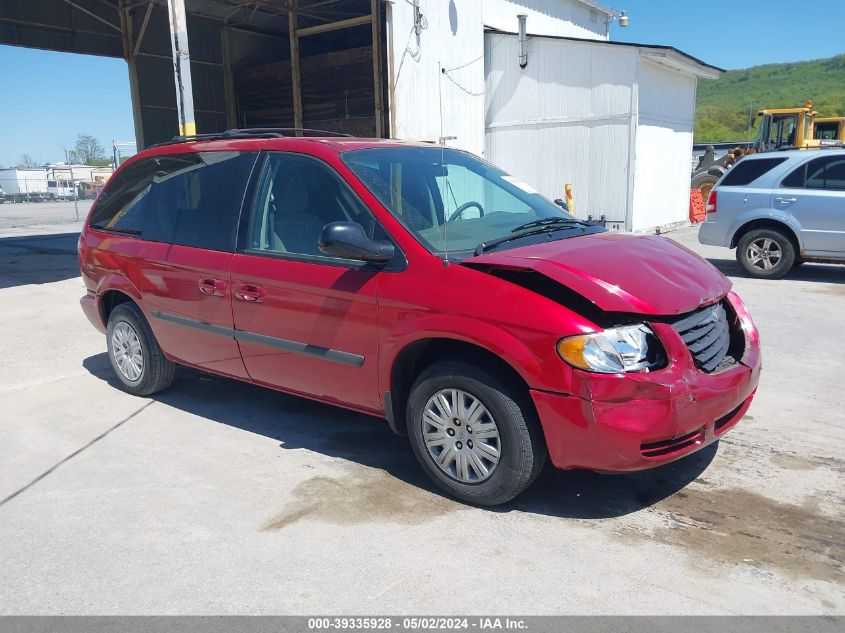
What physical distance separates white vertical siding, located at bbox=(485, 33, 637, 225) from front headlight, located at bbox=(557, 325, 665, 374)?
41.9 feet

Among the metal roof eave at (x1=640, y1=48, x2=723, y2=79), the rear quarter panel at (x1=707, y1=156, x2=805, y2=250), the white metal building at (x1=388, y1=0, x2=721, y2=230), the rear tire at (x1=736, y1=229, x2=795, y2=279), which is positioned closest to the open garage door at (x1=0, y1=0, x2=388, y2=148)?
the white metal building at (x1=388, y1=0, x2=721, y2=230)

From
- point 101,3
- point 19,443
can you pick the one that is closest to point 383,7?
point 101,3

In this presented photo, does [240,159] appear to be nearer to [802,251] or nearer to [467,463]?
[467,463]

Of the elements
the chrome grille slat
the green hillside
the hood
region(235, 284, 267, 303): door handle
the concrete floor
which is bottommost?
the concrete floor

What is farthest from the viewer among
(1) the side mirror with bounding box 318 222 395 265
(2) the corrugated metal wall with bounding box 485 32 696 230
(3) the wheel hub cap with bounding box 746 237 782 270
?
(2) the corrugated metal wall with bounding box 485 32 696 230

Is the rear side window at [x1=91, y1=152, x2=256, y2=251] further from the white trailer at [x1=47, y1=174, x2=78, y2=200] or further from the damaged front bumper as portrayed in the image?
the white trailer at [x1=47, y1=174, x2=78, y2=200]

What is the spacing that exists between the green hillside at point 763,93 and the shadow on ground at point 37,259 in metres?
56.7

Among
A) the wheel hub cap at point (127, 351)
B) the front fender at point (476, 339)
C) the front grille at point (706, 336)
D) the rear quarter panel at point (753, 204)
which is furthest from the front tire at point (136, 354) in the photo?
the rear quarter panel at point (753, 204)

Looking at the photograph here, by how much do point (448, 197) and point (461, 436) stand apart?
1514mm

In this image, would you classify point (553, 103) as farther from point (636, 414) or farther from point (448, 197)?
point (636, 414)

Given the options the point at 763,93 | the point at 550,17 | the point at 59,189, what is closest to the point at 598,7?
the point at 550,17

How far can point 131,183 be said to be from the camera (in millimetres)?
5383

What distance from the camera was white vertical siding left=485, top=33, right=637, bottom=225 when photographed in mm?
14945

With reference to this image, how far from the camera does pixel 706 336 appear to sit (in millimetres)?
3420
